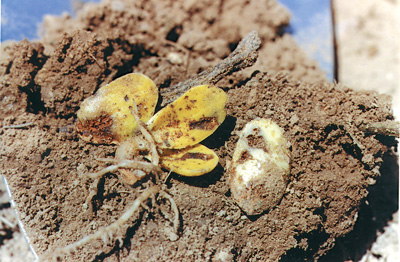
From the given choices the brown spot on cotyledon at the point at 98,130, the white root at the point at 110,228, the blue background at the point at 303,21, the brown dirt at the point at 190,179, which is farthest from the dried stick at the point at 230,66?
the blue background at the point at 303,21

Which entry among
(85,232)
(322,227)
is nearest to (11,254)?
(85,232)

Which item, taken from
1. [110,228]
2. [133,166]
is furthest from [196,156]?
[110,228]

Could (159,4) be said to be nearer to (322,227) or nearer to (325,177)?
(325,177)

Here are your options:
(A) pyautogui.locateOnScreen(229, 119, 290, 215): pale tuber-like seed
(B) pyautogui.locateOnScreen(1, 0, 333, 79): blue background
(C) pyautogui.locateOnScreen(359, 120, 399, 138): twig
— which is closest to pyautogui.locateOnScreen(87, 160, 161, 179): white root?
(A) pyautogui.locateOnScreen(229, 119, 290, 215): pale tuber-like seed

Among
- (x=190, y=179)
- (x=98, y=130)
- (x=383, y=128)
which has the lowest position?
(x=383, y=128)

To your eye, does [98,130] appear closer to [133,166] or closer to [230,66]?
[133,166]

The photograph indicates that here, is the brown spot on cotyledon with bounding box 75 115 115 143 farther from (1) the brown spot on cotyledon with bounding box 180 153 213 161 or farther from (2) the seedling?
(1) the brown spot on cotyledon with bounding box 180 153 213 161
